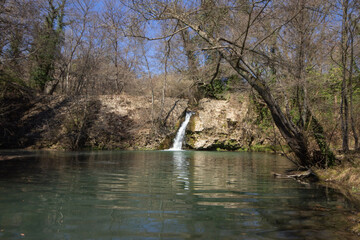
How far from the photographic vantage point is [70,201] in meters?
4.07

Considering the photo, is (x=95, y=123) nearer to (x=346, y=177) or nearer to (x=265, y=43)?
(x=265, y=43)

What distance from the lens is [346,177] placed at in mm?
6465

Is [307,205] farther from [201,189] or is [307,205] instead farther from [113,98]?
[113,98]

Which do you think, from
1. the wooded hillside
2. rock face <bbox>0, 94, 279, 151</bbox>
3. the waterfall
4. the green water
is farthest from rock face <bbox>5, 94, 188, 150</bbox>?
the green water

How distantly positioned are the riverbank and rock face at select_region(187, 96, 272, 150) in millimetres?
13215

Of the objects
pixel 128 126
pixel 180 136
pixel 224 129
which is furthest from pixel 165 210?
pixel 128 126

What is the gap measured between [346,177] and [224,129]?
14.8m

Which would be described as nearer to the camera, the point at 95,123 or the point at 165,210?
the point at 165,210

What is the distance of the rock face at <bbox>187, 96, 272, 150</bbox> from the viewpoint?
2077 cm

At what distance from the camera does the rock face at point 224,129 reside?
20.8 m

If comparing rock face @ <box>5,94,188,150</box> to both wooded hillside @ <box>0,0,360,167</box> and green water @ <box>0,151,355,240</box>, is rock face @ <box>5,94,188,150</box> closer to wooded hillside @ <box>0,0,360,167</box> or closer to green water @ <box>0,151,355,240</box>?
A: wooded hillside @ <box>0,0,360,167</box>

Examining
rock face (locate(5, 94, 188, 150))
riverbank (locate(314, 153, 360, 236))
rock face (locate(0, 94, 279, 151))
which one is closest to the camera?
riverbank (locate(314, 153, 360, 236))

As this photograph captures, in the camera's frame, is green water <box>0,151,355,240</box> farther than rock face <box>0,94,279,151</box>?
No

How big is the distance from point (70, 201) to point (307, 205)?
11.8 ft
